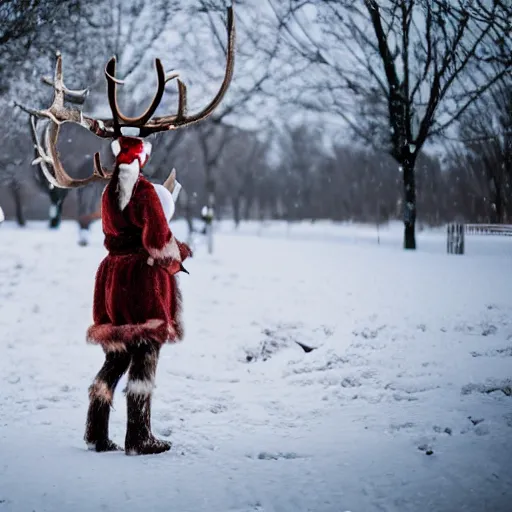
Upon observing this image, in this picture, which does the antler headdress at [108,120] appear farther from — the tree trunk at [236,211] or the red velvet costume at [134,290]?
the tree trunk at [236,211]

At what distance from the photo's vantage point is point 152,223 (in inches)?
137

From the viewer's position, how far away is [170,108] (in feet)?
34.8

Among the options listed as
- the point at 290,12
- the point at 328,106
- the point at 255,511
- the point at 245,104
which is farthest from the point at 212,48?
the point at 255,511

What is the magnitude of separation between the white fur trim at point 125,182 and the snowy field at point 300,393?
1651 millimetres

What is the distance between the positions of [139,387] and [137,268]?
2.57 feet

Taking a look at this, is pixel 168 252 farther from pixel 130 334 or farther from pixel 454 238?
pixel 454 238

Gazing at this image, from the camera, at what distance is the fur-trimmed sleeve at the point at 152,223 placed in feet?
11.4

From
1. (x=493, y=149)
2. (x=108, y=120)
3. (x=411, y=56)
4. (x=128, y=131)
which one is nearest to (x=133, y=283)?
(x=128, y=131)

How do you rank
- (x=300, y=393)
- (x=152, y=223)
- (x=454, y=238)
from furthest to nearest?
(x=454, y=238), (x=300, y=393), (x=152, y=223)

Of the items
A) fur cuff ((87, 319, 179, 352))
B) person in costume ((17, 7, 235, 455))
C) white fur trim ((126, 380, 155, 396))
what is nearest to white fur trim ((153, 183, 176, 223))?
person in costume ((17, 7, 235, 455))

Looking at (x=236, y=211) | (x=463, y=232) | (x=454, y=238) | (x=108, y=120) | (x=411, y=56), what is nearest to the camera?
(x=108, y=120)

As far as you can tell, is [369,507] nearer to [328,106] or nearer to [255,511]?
[255,511]

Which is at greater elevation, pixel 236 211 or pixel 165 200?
pixel 236 211

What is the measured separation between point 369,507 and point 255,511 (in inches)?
24.4
